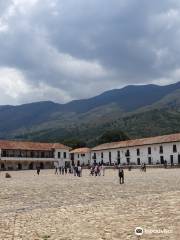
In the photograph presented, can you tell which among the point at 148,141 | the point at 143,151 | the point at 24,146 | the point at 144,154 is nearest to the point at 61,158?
the point at 24,146

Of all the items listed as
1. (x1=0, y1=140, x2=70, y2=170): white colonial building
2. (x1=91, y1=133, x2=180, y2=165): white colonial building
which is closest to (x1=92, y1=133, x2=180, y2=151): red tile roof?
(x1=91, y1=133, x2=180, y2=165): white colonial building

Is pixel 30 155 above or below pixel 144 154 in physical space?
above

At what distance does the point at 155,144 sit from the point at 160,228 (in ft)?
Result: 223

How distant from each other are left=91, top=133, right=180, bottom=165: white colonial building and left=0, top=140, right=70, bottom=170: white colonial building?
8.41m

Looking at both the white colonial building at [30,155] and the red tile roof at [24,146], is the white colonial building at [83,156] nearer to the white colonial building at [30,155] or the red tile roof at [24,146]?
the white colonial building at [30,155]

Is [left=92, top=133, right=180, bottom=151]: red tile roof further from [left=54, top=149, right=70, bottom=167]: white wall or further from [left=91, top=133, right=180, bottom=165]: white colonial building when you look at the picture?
[left=54, top=149, right=70, bottom=167]: white wall

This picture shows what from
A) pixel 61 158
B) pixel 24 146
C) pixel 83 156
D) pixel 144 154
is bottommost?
pixel 61 158

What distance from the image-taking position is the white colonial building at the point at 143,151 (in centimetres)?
7236

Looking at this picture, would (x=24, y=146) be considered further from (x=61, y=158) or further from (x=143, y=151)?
(x=143, y=151)

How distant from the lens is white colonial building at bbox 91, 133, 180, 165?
72.4 m

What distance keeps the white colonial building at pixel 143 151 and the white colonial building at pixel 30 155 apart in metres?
8.41

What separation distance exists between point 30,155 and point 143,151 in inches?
991

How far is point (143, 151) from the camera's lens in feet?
258

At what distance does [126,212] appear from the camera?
11.9m
